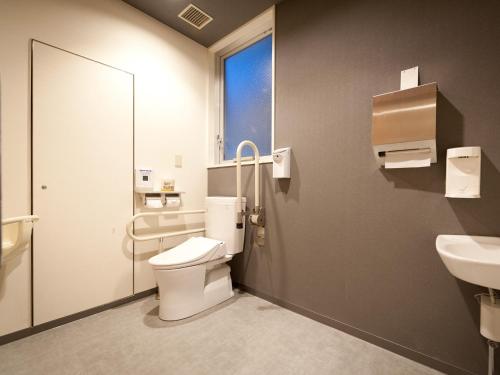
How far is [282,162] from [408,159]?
0.79m

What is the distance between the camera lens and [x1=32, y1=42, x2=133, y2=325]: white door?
1567mm

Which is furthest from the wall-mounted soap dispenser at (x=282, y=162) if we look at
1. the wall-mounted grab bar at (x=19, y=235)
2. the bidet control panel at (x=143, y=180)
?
the wall-mounted grab bar at (x=19, y=235)

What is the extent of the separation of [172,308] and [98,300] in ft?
1.92

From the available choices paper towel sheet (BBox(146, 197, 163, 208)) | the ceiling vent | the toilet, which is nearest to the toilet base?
the toilet

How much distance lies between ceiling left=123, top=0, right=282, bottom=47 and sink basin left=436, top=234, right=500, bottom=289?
2.02m

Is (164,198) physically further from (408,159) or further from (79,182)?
(408,159)

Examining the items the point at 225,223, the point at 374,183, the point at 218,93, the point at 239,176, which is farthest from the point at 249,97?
the point at 374,183

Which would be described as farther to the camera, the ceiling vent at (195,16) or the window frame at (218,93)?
the window frame at (218,93)

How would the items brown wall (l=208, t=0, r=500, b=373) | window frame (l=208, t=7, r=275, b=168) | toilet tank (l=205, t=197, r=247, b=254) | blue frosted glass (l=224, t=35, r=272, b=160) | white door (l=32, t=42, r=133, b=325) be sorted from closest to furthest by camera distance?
brown wall (l=208, t=0, r=500, b=373), white door (l=32, t=42, r=133, b=325), toilet tank (l=205, t=197, r=247, b=254), blue frosted glass (l=224, t=35, r=272, b=160), window frame (l=208, t=7, r=275, b=168)

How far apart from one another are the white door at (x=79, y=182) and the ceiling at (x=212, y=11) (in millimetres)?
594

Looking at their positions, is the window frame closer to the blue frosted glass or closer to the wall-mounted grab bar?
the blue frosted glass

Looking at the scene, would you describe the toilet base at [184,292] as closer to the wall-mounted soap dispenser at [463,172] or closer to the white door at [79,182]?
the white door at [79,182]

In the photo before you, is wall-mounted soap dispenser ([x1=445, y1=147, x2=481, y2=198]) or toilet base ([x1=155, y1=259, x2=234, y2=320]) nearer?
wall-mounted soap dispenser ([x1=445, y1=147, x2=481, y2=198])

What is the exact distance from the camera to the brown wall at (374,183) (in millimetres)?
1200
